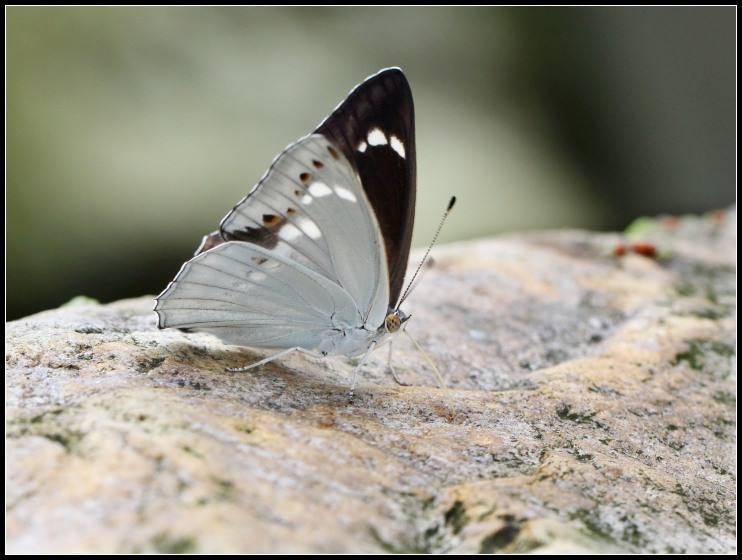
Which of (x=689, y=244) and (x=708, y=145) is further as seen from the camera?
(x=708, y=145)

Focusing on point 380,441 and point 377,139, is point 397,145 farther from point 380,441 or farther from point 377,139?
point 380,441

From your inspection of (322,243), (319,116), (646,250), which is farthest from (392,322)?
(319,116)

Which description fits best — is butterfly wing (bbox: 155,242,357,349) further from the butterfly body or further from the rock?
the rock

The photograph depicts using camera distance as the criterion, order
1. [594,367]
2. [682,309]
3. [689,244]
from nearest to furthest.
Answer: [594,367] → [682,309] → [689,244]

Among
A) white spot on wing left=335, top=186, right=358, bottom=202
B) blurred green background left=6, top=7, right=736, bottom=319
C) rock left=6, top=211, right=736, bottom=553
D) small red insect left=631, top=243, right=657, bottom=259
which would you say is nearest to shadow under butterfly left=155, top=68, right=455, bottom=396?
white spot on wing left=335, top=186, right=358, bottom=202

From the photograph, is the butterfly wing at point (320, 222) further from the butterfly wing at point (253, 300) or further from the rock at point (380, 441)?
the rock at point (380, 441)

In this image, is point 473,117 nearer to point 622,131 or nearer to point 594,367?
point 622,131

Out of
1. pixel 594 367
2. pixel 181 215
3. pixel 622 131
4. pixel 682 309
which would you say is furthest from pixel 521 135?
pixel 594 367
